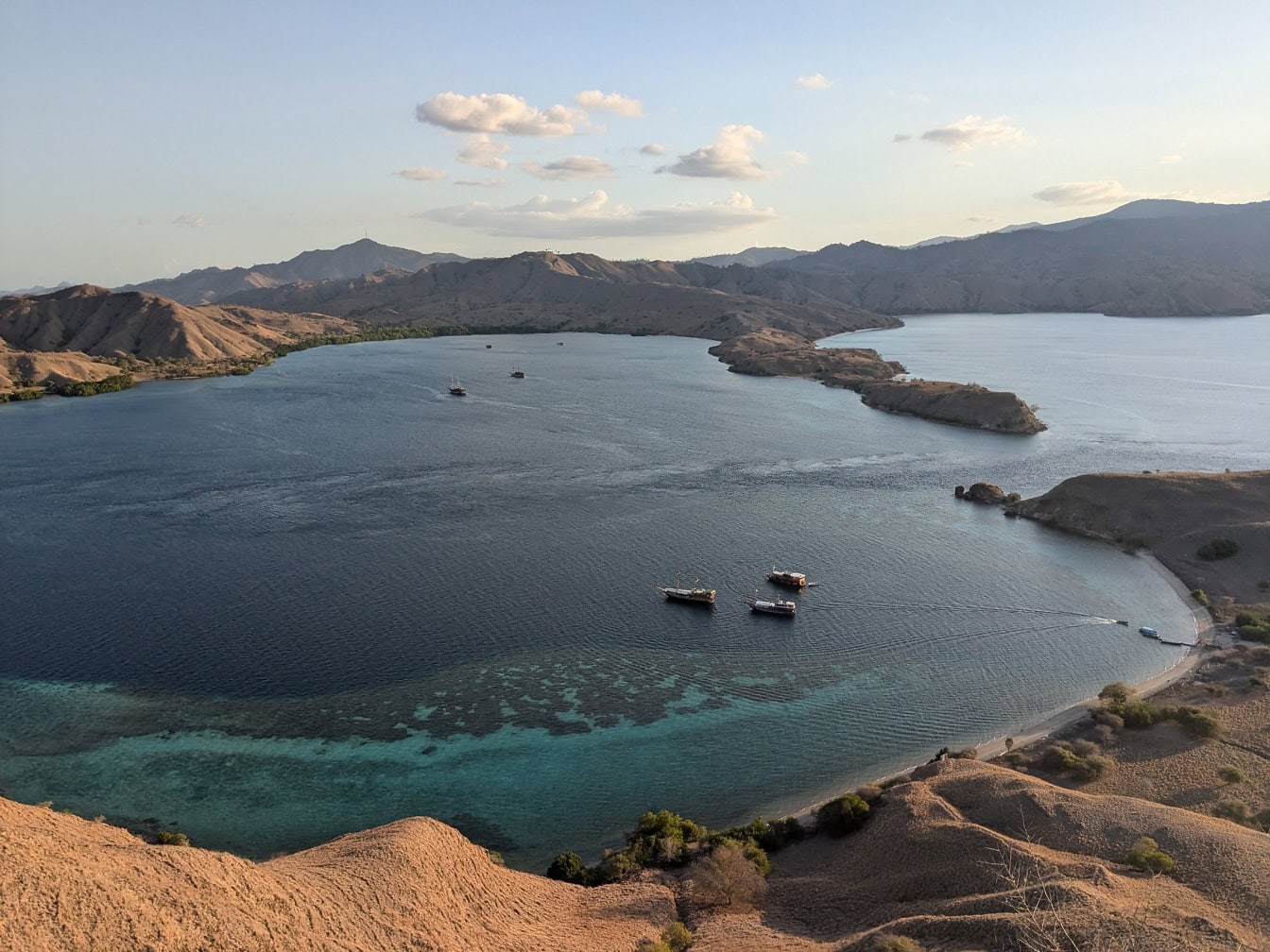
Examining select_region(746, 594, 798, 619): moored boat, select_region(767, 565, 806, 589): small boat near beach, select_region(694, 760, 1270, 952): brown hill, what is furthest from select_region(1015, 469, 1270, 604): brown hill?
select_region(694, 760, 1270, 952): brown hill

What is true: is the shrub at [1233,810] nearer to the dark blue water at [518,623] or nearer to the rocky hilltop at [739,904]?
the rocky hilltop at [739,904]

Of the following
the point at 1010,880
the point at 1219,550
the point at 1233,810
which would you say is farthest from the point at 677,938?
the point at 1219,550

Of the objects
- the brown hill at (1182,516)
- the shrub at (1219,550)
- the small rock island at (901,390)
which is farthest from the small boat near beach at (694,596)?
the small rock island at (901,390)

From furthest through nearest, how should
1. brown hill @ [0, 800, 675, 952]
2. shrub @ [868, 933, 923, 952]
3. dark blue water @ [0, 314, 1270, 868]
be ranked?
dark blue water @ [0, 314, 1270, 868] < shrub @ [868, 933, 923, 952] < brown hill @ [0, 800, 675, 952]

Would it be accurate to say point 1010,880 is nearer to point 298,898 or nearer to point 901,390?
point 298,898

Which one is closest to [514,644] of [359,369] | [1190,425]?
[1190,425]

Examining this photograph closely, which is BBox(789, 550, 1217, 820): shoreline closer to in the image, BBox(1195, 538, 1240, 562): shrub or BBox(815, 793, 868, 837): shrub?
BBox(815, 793, 868, 837): shrub

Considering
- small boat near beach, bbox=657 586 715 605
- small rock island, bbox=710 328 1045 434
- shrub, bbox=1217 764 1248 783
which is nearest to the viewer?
shrub, bbox=1217 764 1248 783
